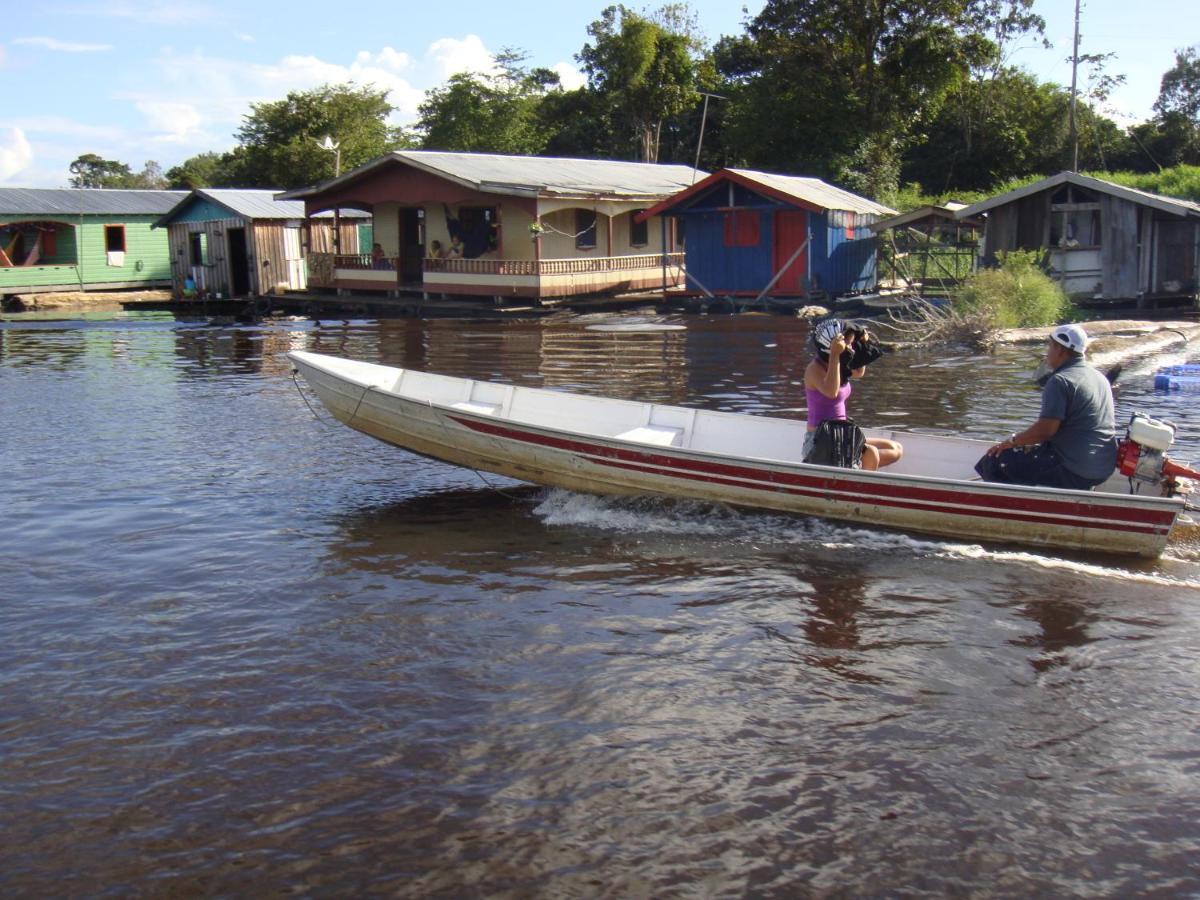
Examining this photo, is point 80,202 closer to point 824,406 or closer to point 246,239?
point 246,239

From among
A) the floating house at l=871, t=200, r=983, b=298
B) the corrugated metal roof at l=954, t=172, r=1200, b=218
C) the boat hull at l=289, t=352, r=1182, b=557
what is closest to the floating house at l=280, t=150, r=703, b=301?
the floating house at l=871, t=200, r=983, b=298

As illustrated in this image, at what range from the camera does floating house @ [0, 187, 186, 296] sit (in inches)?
1451

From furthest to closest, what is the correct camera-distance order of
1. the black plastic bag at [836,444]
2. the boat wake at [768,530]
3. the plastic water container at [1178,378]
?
the plastic water container at [1178,378] < the black plastic bag at [836,444] < the boat wake at [768,530]

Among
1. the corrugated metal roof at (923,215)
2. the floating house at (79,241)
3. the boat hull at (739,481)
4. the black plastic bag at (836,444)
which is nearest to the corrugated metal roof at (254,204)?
the floating house at (79,241)

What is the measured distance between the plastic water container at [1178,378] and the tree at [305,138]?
36378 millimetres

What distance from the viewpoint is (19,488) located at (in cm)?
1162

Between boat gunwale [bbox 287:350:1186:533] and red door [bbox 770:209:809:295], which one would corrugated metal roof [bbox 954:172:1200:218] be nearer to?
red door [bbox 770:209:809:295]

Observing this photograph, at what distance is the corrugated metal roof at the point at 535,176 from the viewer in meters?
28.0

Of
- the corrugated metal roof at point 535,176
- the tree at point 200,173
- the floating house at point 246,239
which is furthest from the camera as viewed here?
the tree at point 200,173

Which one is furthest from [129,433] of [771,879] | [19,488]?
[771,879]

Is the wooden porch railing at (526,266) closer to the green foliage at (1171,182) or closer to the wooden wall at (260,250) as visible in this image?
the wooden wall at (260,250)

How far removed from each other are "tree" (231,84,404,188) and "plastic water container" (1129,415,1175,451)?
4161 cm

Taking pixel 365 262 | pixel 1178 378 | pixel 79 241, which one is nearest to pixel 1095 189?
pixel 1178 378

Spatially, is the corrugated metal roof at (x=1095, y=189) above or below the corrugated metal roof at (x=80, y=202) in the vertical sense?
below
